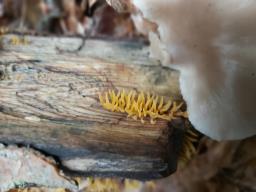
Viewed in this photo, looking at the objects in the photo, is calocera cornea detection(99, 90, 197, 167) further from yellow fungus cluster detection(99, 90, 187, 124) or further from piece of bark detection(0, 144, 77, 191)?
piece of bark detection(0, 144, 77, 191)

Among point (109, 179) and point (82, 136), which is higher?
point (82, 136)

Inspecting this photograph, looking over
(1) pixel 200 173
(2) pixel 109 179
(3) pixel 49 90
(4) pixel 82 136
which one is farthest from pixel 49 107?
(1) pixel 200 173

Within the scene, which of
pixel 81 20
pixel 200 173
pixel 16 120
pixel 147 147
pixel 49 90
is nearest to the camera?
pixel 147 147

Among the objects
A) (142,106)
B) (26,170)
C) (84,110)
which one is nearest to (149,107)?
(142,106)

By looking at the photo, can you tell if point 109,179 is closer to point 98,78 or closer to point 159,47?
point 98,78

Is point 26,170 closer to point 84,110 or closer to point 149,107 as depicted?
point 84,110

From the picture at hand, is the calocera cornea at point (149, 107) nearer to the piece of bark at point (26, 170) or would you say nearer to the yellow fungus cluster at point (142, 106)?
the yellow fungus cluster at point (142, 106)

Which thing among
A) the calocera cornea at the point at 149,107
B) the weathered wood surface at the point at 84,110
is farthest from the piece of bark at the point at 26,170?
the calocera cornea at the point at 149,107
